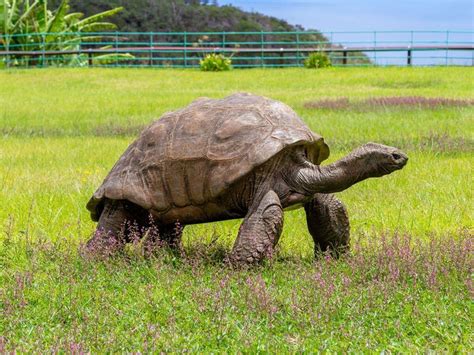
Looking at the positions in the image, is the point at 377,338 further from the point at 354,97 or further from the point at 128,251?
the point at 354,97

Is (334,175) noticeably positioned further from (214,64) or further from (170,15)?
(170,15)

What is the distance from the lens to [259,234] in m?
5.66

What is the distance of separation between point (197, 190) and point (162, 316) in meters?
1.34

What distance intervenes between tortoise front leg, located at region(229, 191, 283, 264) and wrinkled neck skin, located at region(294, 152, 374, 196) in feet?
1.01

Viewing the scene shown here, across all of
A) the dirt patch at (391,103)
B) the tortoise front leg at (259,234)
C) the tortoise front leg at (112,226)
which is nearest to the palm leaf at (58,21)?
the dirt patch at (391,103)

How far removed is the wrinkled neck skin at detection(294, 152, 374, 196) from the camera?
18.9 feet

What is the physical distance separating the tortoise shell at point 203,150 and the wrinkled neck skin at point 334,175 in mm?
240

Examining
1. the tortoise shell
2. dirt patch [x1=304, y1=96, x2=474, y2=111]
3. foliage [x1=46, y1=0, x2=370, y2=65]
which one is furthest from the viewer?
foliage [x1=46, y1=0, x2=370, y2=65]

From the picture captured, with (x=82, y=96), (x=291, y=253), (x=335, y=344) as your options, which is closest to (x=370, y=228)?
(x=291, y=253)

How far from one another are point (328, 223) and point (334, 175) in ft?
1.76

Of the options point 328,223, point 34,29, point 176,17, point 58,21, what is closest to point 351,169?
point 328,223

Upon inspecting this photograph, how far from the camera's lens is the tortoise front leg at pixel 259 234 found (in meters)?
5.65

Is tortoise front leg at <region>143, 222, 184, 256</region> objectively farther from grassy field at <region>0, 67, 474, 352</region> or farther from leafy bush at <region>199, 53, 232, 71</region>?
leafy bush at <region>199, 53, 232, 71</region>

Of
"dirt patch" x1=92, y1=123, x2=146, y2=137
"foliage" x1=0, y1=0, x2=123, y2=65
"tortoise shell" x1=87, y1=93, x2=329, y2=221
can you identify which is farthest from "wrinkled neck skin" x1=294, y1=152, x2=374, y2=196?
"foliage" x1=0, y1=0, x2=123, y2=65
